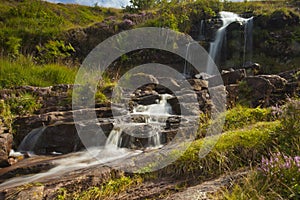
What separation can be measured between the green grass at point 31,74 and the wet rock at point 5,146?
3.33 meters

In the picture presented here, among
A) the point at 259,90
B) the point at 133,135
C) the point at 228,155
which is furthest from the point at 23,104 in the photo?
the point at 259,90

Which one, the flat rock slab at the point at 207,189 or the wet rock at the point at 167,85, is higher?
the wet rock at the point at 167,85

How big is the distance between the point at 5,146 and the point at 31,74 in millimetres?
4608

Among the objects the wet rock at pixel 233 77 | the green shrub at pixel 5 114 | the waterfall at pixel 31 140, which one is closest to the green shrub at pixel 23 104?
the green shrub at pixel 5 114

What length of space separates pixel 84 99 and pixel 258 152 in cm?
539

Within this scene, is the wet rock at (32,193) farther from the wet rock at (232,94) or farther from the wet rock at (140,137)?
the wet rock at (232,94)

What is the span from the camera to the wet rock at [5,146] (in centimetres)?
494

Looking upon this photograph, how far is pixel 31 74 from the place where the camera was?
924 centimetres

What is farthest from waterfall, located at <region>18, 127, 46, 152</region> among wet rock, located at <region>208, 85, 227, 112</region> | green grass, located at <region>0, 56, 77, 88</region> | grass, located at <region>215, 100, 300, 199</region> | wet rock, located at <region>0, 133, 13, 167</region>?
grass, located at <region>215, 100, 300, 199</region>

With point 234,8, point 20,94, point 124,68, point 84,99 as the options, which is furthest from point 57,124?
point 234,8

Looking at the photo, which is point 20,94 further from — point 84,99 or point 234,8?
point 234,8

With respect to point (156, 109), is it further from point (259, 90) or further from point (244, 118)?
point (244, 118)

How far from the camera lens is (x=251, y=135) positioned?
3.62m

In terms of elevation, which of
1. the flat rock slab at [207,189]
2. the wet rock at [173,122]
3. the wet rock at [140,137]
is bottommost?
the wet rock at [140,137]
